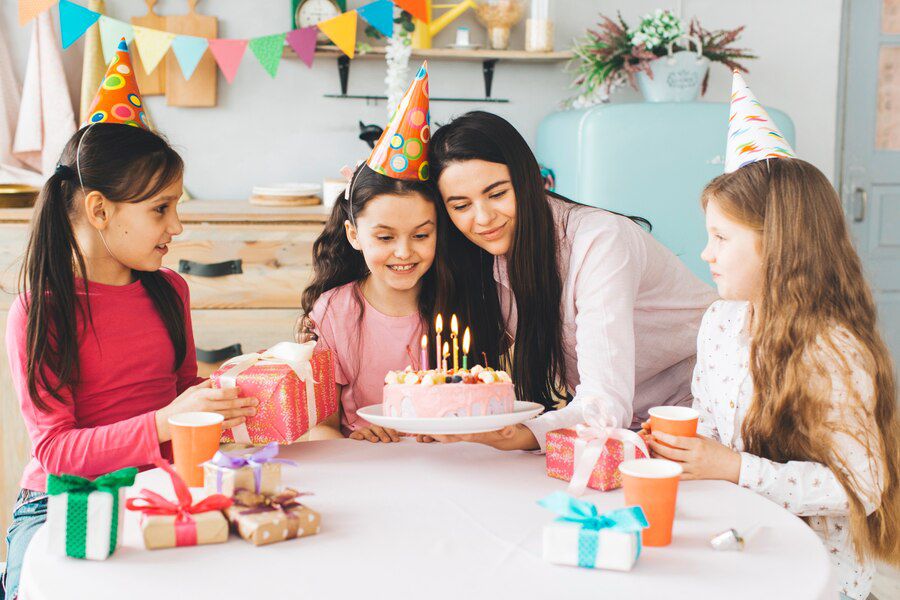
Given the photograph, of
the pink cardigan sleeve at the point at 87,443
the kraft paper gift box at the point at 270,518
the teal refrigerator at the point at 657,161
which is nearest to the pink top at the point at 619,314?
the kraft paper gift box at the point at 270,518

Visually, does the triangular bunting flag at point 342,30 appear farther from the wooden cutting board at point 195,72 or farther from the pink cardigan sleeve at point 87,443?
the pink cardigan sleeve at point 87,443

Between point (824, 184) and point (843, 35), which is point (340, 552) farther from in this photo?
point (843, 35)

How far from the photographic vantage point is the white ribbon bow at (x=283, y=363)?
1470 mm

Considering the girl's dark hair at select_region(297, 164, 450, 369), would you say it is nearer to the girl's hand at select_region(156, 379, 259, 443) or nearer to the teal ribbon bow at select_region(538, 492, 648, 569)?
the girl's hand at select_region(156, 379, 259, 443)

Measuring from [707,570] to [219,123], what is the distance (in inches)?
117

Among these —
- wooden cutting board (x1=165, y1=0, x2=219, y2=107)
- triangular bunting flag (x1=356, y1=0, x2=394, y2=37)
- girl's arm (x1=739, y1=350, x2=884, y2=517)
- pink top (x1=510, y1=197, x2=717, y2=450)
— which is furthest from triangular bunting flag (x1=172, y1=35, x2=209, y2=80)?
girl's arm (x1=739, y1=350, x2=884, y2=517)

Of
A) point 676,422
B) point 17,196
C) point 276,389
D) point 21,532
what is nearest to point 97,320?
point 21,532

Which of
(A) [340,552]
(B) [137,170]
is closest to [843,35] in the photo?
(B) [137,170]

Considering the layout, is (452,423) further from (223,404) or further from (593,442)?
(223,404)

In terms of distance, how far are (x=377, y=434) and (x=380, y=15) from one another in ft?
7.17

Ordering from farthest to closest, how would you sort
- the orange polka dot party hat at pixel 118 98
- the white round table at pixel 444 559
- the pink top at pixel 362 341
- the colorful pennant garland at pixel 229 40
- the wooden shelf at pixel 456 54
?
the wooden shelf at pixel 456 54
the colorful pennant garland at pixel 229 40
the pink top at pixel 362 341
the orange polka dot party hat at pixel 118 98
the white round table at pixel 444 559

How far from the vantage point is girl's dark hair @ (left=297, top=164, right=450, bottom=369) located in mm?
1839

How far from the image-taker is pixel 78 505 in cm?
106

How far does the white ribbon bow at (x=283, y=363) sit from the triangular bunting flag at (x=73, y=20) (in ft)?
7.19
